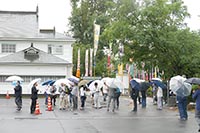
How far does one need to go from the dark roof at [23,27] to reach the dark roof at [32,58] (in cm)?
214

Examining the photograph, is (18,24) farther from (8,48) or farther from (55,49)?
(55,49)

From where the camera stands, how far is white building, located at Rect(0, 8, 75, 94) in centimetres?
4834

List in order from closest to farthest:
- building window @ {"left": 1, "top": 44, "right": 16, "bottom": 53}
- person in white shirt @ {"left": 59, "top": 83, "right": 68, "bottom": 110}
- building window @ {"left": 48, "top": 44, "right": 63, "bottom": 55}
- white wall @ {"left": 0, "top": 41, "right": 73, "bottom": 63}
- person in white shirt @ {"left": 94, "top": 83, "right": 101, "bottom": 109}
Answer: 1. person in white shirt @ {"left": 59, "top": 83, "right": 68, "bottom": 110}
2. person in white shirt @ {"left": 94, "top": 83, "right": 101, "bottom": 109}
3. building window @ {"left": 1, "top": 44, "right": 16, "bottom": 53}
4. white wall @ {"left": 0, "top": 41, "right": 73, "bottom": 63}
5. building window @ {"left": 48, "top": 44, "right": 63, "bottom": 55}

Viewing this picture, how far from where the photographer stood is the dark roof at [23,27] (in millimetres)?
51719

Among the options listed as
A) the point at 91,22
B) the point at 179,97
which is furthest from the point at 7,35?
the point at 179,97

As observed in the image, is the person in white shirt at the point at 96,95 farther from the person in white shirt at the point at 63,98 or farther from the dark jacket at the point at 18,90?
the dark jacket at the point at 18,90

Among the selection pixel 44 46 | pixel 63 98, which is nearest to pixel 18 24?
pixel 44 46

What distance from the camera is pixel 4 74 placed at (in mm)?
48250

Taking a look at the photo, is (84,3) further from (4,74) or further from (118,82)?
(118,82)

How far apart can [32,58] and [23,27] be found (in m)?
6.16

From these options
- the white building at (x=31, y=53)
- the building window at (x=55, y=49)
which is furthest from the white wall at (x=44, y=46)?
the building window at (x=55, y=49)

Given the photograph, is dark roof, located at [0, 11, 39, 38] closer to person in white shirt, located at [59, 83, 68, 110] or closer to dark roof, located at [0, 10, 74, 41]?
dark roof, located at [0, 10, 74, 41]

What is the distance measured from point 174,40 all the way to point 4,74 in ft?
86.8

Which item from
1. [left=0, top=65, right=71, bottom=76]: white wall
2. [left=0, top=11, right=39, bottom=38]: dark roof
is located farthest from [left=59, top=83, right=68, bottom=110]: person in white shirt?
[left=0, top=11, right=39, bottom=38]: dark roof
